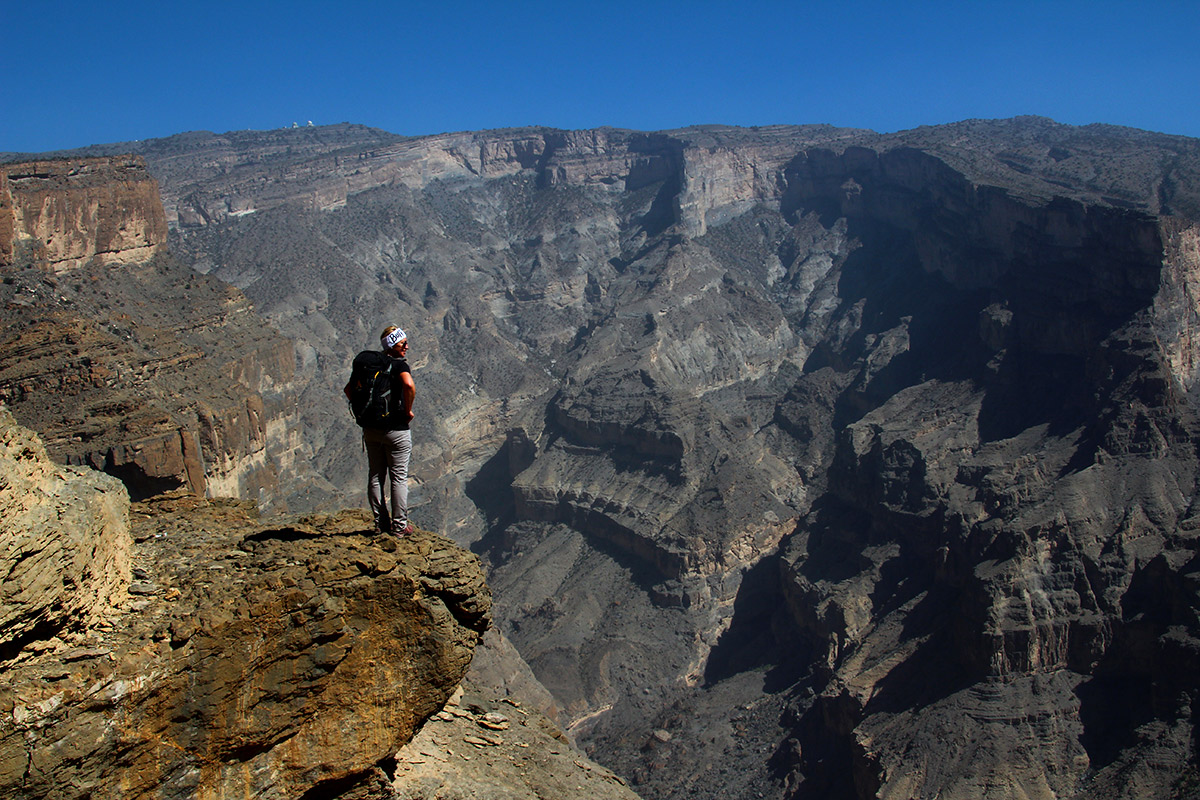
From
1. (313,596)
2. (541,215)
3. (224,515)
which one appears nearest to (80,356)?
(224,515)

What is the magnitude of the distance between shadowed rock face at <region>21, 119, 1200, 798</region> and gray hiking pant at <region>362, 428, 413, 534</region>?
25.7m

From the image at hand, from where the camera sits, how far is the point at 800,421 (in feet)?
232

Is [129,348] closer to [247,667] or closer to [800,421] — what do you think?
[247,667]

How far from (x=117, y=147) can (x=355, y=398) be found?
431 feet

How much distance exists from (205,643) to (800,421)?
6525 centimetres

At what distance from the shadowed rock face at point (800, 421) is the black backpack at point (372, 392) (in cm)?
2662

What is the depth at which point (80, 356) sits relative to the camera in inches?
1188

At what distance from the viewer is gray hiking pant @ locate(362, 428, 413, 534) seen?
1119 centimetres

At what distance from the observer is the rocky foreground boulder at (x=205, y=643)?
747 centimetres

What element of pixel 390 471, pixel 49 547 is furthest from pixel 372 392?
pixel 49 547

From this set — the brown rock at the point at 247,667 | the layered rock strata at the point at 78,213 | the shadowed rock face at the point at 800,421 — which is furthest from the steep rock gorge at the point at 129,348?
the brown rock at the point at 247,667

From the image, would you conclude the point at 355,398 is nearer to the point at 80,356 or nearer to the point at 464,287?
the point at 80,356

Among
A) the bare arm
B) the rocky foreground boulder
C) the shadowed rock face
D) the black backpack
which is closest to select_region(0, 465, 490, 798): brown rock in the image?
the rocky foreground boulder

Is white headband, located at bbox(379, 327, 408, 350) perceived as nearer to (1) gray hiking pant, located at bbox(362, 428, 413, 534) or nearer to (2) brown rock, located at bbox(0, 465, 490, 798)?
(1) gray hiking pant, located at bbox(362, 428, 413, 534)
